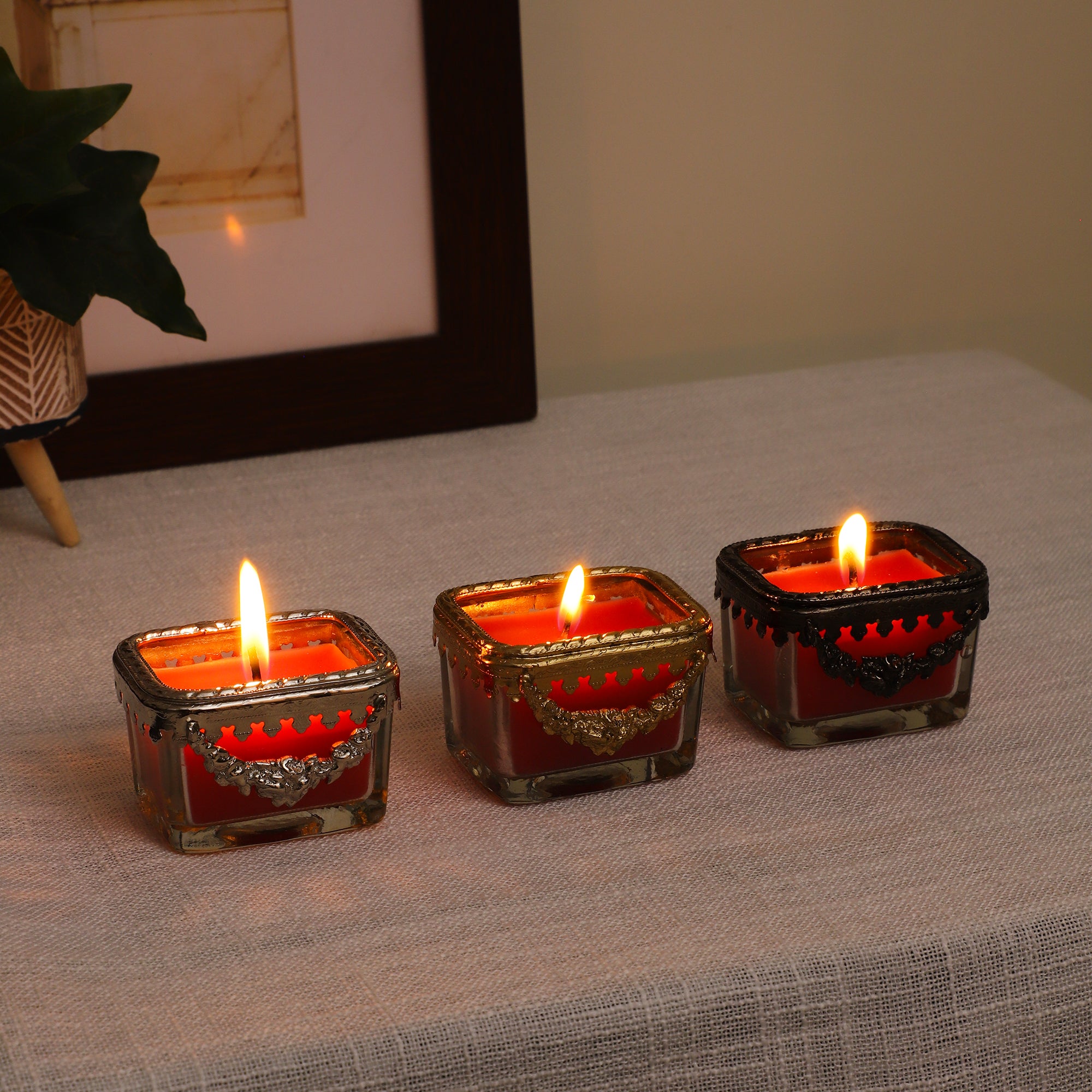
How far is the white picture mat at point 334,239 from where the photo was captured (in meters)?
0.89

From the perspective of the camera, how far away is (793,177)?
1197 millimetres

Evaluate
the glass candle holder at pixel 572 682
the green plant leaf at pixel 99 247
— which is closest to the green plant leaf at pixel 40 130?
the green plant leaf at pixel 99 247

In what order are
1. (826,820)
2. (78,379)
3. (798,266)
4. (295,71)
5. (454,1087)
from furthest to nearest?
(798,266) < (295,71) < (78,379) < (826,820) < (454,1087)

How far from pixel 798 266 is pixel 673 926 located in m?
0.88

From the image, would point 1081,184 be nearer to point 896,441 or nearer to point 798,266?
point 798,266

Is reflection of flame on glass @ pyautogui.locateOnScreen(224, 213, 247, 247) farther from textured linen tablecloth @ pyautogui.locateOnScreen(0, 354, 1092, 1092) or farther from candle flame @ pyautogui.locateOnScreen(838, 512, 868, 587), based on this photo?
candle flame @ pyautogui.locateOnScreen(838, 512, 868, 587)

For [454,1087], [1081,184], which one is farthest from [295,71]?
[1081,184]

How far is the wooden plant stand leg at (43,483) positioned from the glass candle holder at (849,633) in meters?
0.38

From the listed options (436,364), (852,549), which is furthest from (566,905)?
(436,364)

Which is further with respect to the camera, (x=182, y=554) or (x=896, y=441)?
(x=896, y=441)

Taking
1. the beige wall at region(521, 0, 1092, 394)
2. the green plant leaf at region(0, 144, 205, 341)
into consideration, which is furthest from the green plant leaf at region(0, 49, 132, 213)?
the beige wall at region(521, 0, 1092, 394)

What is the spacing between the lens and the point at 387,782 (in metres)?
0.50

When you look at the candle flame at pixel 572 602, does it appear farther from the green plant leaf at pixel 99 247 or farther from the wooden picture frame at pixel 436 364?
the wooden picture frame at pixel 436 364

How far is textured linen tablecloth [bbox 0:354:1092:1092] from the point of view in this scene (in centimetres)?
41
